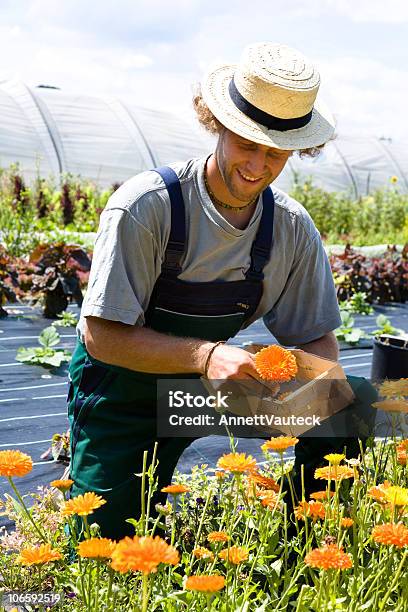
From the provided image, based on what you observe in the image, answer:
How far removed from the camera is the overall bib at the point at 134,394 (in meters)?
2.21

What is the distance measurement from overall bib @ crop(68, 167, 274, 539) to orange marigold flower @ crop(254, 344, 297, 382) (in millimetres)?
697

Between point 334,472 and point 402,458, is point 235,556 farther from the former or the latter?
point 402,458

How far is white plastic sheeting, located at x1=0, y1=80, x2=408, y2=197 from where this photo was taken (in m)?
14.6

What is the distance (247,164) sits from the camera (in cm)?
203

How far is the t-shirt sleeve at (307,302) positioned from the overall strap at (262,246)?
5.2 inches

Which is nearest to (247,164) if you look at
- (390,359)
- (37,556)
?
(37,556)

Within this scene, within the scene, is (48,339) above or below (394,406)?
below

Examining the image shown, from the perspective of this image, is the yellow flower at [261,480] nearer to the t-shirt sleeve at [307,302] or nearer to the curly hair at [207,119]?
the t-shirt sleeve at [307,302]

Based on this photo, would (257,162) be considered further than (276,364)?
Yes

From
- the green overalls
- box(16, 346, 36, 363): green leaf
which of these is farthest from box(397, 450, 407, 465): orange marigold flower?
box(16, 346, 36, 363): green leaf

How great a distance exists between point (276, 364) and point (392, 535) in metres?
0.42

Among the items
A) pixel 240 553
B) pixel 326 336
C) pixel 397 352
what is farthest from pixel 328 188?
pixel 240 553

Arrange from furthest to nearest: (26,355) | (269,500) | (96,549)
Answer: (26,355), (269,500), (96,549)

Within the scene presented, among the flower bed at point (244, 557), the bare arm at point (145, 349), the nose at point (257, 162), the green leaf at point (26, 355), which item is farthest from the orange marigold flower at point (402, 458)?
the green leaf at point (26, 355)
